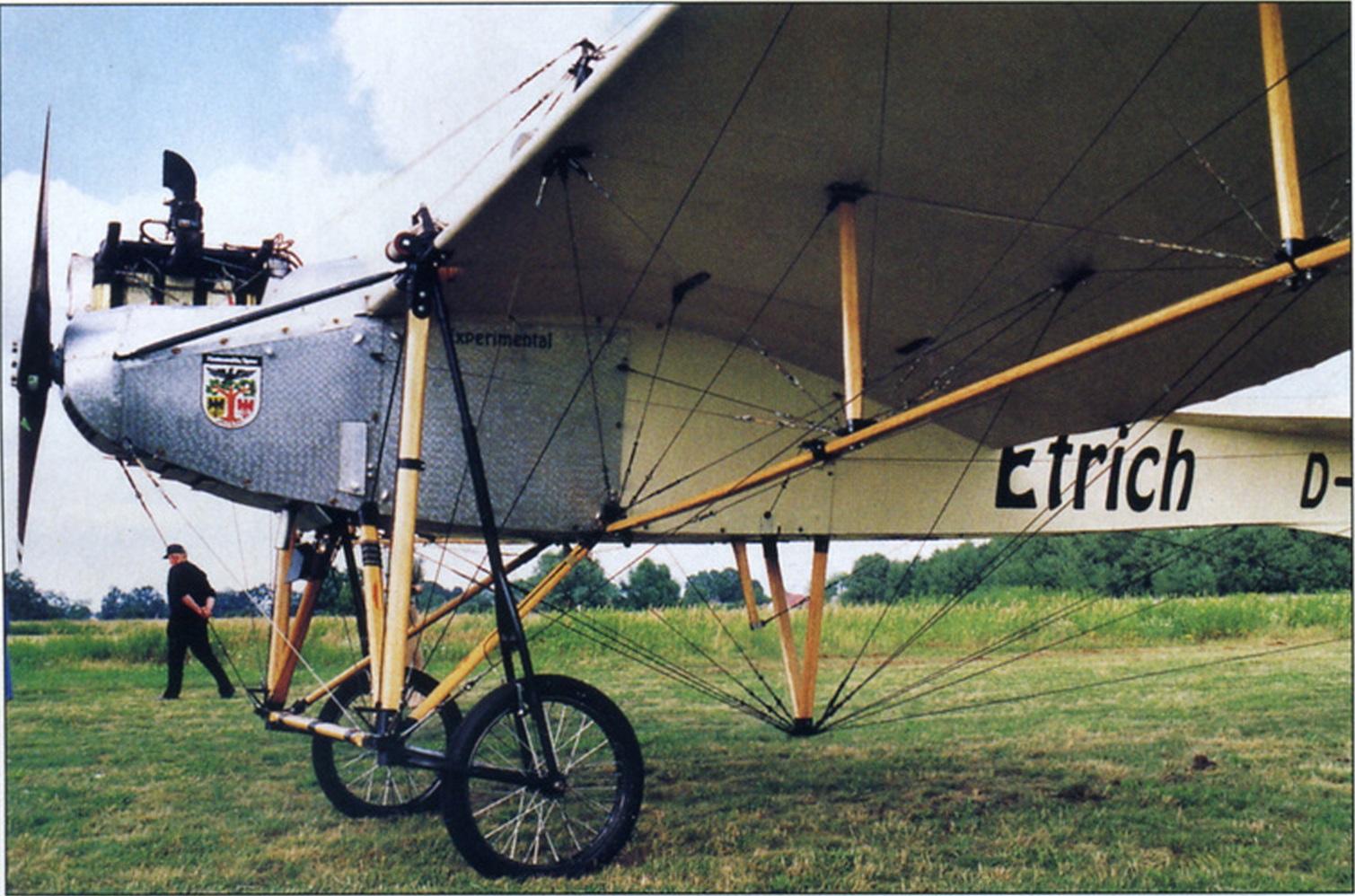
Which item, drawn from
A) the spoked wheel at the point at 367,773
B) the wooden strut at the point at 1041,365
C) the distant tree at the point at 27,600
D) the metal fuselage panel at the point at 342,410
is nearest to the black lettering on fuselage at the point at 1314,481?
the wooden strut at the point at 1041,365

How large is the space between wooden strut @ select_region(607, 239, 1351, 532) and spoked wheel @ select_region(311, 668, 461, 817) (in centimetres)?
158

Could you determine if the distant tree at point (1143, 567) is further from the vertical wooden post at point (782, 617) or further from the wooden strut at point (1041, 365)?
the wooden strut at point (1041, 365)

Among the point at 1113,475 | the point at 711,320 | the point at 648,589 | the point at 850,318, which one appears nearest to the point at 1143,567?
the point at 1113,475

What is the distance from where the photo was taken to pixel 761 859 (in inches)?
151

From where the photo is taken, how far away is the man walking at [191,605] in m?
4.99

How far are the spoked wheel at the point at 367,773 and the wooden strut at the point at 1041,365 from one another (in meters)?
1.58

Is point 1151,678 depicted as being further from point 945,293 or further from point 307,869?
point 307,869

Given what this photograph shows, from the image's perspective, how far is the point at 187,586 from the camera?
522 cm

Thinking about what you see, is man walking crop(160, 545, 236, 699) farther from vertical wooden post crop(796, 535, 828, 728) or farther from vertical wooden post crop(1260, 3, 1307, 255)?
vertical wooden post crop(1260, 3, 1307, 255)

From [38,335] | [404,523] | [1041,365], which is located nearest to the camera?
[1041,365]

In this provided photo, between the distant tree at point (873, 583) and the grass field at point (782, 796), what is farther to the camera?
the distant tree at point (873, 583)

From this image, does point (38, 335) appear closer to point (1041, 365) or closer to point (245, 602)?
point (245, 602)

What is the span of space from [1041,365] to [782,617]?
2.85 metres

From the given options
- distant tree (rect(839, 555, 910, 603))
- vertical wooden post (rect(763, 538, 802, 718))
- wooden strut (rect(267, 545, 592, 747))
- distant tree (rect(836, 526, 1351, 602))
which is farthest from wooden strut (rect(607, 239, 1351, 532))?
distant tree (rect(836, 526, 1351, 602))
